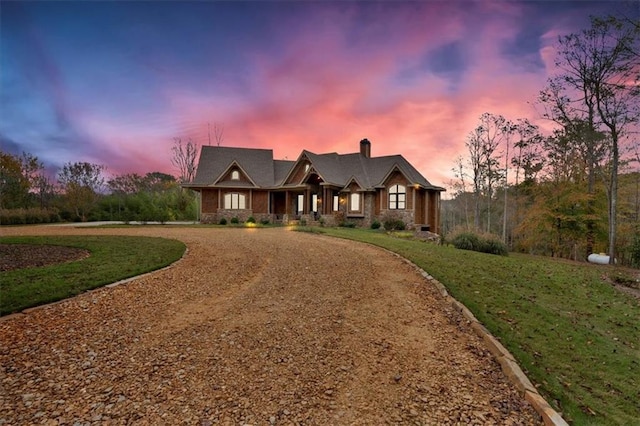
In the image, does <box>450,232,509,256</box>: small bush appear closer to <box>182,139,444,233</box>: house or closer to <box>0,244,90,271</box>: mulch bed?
<box>182,139,444,233</box>: house

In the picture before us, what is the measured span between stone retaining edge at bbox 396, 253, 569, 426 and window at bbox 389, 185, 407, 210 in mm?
19151

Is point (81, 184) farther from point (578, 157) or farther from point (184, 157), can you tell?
point (578, 157)

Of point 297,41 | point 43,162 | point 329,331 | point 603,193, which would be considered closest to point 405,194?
point 603,193

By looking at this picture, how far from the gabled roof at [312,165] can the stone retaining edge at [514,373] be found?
19.7 metres

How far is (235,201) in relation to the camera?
27125mm

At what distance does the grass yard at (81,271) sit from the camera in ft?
18.4

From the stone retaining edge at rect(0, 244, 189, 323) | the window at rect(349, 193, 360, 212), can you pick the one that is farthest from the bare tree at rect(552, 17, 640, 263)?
the stone retaining edge at rect(0, 244, 189, 323)

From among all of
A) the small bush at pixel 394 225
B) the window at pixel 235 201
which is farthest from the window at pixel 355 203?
the window at pixel 235 201

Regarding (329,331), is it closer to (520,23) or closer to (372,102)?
(520,23)

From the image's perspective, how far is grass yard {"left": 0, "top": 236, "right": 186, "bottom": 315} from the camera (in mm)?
5602

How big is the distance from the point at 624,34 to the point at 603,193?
9.80 meters

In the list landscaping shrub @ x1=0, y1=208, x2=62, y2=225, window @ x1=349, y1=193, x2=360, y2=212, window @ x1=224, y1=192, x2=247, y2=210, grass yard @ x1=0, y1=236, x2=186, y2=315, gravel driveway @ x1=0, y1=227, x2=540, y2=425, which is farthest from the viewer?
window @ x1=224, y1=192, x2=247, y2=210

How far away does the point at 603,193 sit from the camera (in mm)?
19516

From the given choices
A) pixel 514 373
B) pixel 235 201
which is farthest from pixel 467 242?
pixel 235 201
